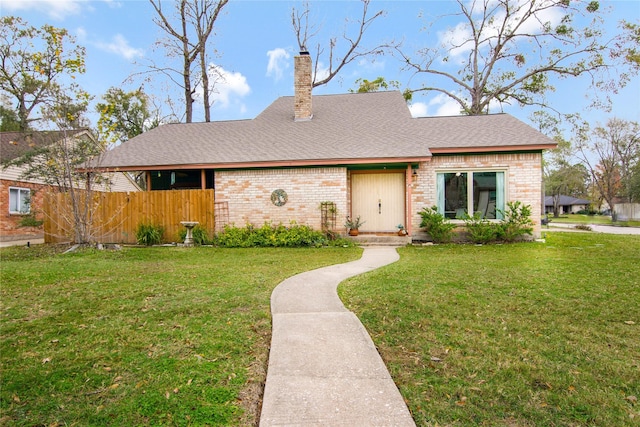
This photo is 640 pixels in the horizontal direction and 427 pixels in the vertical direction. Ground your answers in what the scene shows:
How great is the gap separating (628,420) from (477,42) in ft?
83.7

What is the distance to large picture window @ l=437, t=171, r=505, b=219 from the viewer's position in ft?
36.4

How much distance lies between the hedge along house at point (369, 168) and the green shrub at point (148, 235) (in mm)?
2015

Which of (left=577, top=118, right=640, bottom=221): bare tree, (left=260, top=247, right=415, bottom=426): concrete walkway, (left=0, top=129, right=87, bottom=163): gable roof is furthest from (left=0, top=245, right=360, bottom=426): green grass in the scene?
(left=577, top=118, right=640, bottom=221): bare tree

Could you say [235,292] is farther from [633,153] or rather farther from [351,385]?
[633,153]

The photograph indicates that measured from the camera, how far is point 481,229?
10641mm

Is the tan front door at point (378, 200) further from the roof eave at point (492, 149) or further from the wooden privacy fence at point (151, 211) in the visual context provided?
the wooden privacy fence at point (151, 211)

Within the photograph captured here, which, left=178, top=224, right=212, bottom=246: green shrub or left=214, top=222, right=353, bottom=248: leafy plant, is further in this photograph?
left=178, top=224, right=212, bottom=246: green shrub

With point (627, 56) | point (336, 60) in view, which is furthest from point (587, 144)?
point (336, 60)

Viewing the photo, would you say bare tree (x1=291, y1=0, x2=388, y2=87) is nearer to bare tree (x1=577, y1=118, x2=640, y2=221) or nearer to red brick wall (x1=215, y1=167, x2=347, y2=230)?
red brick wall (x1=215, y1=167, x2=347, y2=230)


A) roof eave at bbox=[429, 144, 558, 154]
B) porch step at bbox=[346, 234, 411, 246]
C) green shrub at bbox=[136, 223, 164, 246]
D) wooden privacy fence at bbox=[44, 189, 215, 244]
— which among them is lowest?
porch step at bbox=[346, 234, 411, 246]

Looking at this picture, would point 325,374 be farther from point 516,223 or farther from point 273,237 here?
point 516,223

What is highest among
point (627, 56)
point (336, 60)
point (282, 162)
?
point (336, 60)

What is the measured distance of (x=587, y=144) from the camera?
1314 inches

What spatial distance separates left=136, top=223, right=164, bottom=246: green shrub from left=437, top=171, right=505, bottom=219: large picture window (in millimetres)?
9138
